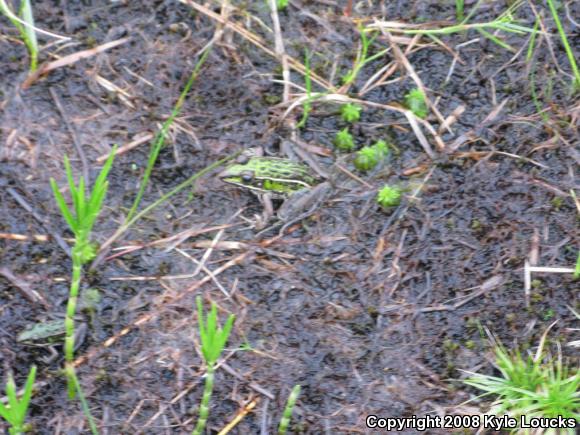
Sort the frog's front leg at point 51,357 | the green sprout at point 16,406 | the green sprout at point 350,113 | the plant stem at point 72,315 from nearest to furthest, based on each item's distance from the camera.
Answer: the green sprout at point 16,406 < the plant stem at point 72,315 < the frog's front leg at point 51,357 < the green sprout at point 350,113

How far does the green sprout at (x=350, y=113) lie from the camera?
3037 millimetres

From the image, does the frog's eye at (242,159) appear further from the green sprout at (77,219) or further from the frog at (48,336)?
the frog at (48,336)

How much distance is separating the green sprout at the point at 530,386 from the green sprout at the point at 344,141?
101cm

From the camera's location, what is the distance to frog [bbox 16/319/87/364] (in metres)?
2.50

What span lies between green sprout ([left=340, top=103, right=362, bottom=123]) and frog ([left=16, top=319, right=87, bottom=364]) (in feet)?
4.47

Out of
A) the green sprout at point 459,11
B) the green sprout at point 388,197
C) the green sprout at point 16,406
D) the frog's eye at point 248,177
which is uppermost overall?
the green sprout at point 459,11

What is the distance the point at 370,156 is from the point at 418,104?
351 millimetres

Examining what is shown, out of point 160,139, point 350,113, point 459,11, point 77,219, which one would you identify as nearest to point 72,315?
point 77,219

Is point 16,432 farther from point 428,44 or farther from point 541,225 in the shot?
point 428,44

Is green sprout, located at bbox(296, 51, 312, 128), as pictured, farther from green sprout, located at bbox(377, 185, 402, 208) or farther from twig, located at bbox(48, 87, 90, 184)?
twig, located at bbox(48, 87, 90, 184)

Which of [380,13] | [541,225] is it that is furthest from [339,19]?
[541,225]

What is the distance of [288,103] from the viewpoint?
307 centimetres

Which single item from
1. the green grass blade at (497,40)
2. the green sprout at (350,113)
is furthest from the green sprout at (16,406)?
the green grass blade at (497,40)

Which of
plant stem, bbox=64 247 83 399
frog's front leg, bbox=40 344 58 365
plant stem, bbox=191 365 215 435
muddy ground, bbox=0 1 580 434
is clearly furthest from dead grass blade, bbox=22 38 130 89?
plant stem, bbox=191 365 215 435
